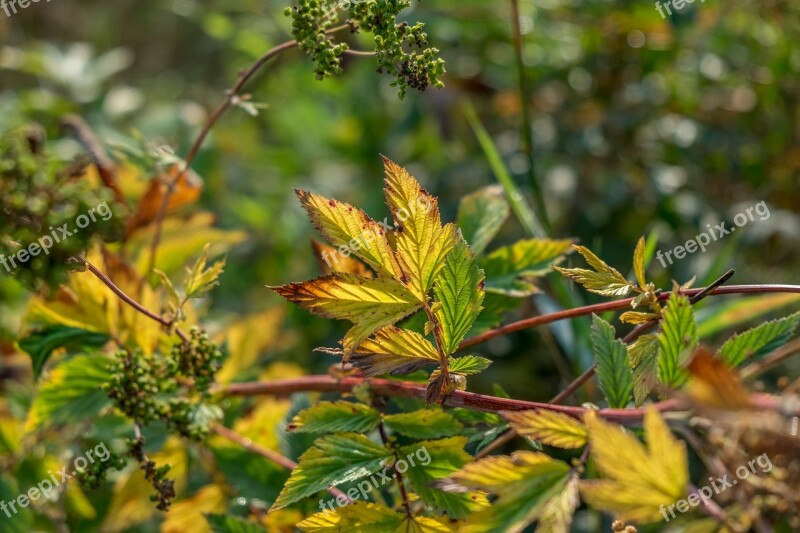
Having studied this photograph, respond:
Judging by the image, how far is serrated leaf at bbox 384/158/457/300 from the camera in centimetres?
76

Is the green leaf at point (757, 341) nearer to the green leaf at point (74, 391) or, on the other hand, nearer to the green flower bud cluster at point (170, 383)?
the green flower bud cluster at point (170, 383)

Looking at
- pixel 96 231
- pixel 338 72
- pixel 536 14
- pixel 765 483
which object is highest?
pixel 536 14

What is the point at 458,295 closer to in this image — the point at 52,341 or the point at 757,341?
the point at 757,341

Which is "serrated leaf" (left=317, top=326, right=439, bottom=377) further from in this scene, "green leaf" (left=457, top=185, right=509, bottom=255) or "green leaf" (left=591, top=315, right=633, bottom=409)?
"green leaf" (left=457, top=185, right=509, bottom=255)

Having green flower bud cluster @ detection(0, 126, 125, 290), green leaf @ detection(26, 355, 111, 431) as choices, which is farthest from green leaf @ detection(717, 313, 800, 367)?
green leaf @ detection(26, 355, 111, 431)

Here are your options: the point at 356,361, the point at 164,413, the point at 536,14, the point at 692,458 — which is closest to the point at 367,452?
the point at 356,361

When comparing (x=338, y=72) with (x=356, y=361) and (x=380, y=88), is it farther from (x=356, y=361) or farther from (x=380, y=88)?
(x=380, y=88)

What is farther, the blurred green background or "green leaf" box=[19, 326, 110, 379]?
the blurred green background

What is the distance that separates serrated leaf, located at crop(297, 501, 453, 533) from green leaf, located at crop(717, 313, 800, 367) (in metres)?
0.33

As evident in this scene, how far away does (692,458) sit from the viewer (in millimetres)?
1566

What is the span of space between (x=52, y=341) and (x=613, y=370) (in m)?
0.75

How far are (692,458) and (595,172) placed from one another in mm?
774

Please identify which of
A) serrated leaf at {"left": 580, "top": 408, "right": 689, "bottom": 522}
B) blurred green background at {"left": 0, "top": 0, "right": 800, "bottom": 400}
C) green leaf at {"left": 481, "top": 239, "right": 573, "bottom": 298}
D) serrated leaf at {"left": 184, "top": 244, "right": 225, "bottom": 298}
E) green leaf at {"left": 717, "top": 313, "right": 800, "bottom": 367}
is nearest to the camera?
serrated leaf at {"left": 580, "top": 408, "right": 689, "bottom": 522}

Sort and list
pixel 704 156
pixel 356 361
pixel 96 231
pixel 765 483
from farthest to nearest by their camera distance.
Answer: pixel 704 156 → pixel 96 231 → pixel 356 361 → pixel 765 483
